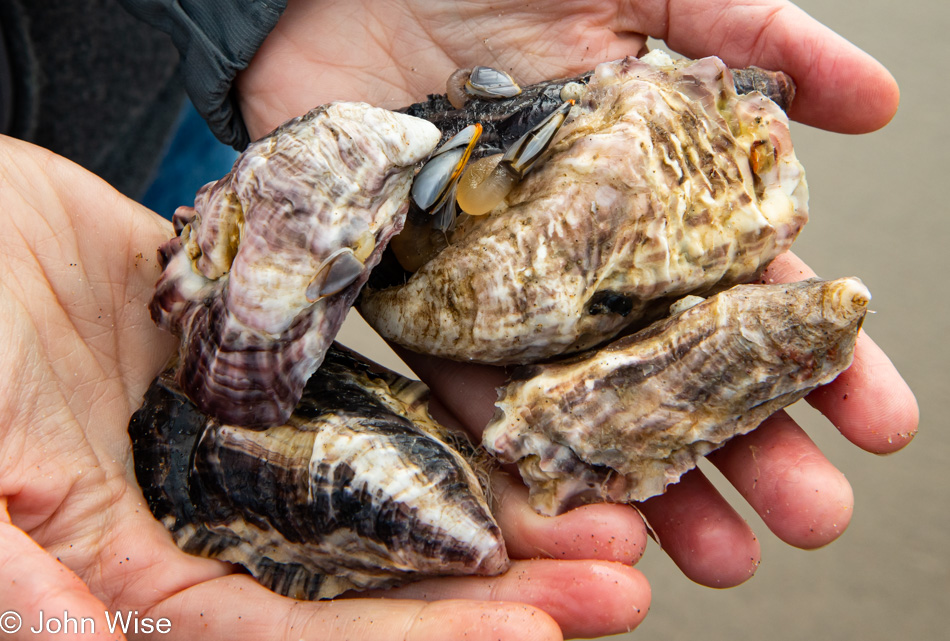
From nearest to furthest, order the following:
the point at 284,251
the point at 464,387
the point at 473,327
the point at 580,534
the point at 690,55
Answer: the point at 284,251 < the point at 580,534 < the point at 473,327 < the point at 464,387 < the point at 690,55

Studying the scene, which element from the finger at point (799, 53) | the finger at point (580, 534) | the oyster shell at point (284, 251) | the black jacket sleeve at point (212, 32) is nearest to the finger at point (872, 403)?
the finger at point (580, 534)

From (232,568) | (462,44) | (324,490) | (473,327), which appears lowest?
(232,568)

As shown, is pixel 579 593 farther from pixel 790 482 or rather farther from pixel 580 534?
pixel 790 482

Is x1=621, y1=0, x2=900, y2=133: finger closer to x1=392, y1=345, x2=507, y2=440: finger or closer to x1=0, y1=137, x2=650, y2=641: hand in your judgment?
x1=392, y1=345, x2=507, y2=440: finger

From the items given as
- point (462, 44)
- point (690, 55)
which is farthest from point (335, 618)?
point (690, 55)

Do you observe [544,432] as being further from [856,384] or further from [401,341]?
[856,384]

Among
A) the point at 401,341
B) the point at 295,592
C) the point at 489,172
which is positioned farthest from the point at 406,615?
the point at 489,172

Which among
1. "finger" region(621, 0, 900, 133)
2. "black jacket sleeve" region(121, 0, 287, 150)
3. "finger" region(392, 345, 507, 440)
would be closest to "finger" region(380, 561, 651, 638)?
"finger" region(392, 345, 507, 440)

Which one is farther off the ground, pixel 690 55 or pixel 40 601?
pixel 690 55
